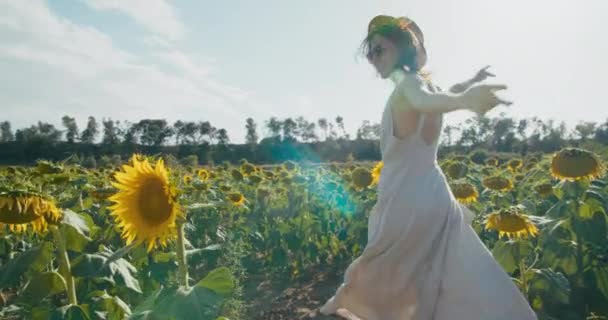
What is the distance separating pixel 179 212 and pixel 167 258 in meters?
0.94

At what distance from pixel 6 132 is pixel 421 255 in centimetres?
5368

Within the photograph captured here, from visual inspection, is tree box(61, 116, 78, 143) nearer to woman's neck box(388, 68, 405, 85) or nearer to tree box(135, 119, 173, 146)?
tree box(135, 119, 173, 146)

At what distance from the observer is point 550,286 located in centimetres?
232

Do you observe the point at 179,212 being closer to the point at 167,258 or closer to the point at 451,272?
the point at 167,258

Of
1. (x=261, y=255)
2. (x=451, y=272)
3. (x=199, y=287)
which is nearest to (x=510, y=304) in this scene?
(x=451, y=272)

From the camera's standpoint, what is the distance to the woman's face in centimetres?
223

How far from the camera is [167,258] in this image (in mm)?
2463

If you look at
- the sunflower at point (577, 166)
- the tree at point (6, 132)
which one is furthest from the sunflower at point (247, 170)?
the tree at point (6, 132)

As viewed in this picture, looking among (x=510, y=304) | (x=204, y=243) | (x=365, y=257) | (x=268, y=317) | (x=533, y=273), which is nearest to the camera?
(x=510, y=304)

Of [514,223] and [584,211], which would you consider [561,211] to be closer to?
[584,211]

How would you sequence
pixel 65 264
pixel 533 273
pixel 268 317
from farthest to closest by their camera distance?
pixel 268 317
pixel 533 273
pixel 65 264

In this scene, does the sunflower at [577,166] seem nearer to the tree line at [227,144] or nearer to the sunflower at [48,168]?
the sunflower at [48,168]

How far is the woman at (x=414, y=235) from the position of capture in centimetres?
202

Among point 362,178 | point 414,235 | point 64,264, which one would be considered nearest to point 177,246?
point 64,264
